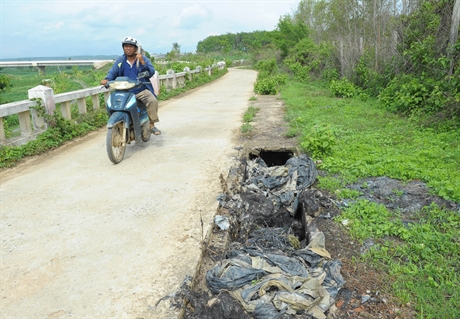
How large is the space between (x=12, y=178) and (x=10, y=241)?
2211 millimetres

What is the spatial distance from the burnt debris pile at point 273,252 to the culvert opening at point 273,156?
1.14m

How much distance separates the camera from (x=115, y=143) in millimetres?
5930

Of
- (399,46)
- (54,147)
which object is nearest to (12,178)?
(54,147)

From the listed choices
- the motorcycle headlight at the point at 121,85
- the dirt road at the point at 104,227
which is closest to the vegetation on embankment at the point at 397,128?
the dirt road at the point at 104,227

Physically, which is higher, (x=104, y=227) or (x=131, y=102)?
(x=131, y=102)

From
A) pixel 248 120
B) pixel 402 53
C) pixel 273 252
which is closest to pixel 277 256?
pixel 273 252

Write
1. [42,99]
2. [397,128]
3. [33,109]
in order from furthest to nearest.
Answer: [397,128] → [42,99] → [33,109]

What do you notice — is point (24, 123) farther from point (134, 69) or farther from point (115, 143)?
point (134, 69)

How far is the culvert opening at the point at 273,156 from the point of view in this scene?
21.9 ft

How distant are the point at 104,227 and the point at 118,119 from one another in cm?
249

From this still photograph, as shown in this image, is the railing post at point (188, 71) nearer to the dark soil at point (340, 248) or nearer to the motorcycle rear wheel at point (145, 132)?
the motorcycle rear wheel at point (145, 132)

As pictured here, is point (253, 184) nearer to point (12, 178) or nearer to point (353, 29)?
point (12, 178)

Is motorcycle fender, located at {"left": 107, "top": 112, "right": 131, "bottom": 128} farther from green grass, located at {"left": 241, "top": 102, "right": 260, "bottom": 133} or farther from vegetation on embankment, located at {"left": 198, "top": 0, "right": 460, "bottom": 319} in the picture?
vegetation on embankment, located at {"left": 198, "top": 0, "right": 460, "bottom": 319}

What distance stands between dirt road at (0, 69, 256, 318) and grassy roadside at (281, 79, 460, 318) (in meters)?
1.60
